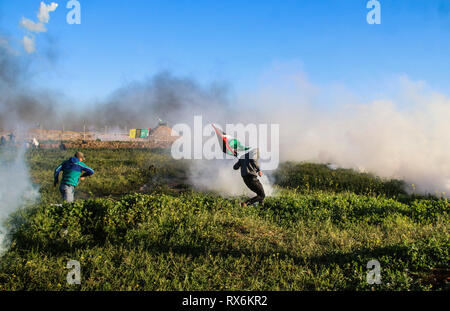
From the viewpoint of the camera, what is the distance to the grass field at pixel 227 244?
472 cm

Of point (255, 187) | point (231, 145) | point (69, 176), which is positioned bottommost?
point (255, 187)

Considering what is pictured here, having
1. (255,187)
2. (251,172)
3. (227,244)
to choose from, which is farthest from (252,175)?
(227,244)

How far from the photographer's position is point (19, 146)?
2331cm

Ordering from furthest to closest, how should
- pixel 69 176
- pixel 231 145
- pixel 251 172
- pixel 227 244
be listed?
1. pixel 231 145
2. pixel 251 172
3. pixel 69 176
4. pixel 227 244

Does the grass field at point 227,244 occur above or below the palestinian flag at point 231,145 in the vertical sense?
below

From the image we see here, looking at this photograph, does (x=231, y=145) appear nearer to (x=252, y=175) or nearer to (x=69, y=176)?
(x=252, y=175)

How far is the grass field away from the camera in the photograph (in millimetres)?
4723

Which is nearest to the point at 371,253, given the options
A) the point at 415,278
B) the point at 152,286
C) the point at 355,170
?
the point at 415,278

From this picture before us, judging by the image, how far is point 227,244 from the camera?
6.12m

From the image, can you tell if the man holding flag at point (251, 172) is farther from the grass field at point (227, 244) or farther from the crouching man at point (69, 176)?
the crouching man at point (69, 176)

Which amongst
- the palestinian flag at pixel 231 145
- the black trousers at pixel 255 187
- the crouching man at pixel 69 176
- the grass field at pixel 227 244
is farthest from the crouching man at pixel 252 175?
the crouching man at pixel 69 176

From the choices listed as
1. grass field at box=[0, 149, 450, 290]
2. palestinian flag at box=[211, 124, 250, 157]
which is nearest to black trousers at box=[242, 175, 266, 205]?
grass field at box=[0, 149, 450, 290]

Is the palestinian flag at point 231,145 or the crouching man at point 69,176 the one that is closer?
the crouching man at point 69,176

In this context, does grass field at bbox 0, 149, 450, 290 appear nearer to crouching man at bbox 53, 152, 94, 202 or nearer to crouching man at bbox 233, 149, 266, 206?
crouching man at bbox 233, 149, 266, 206
